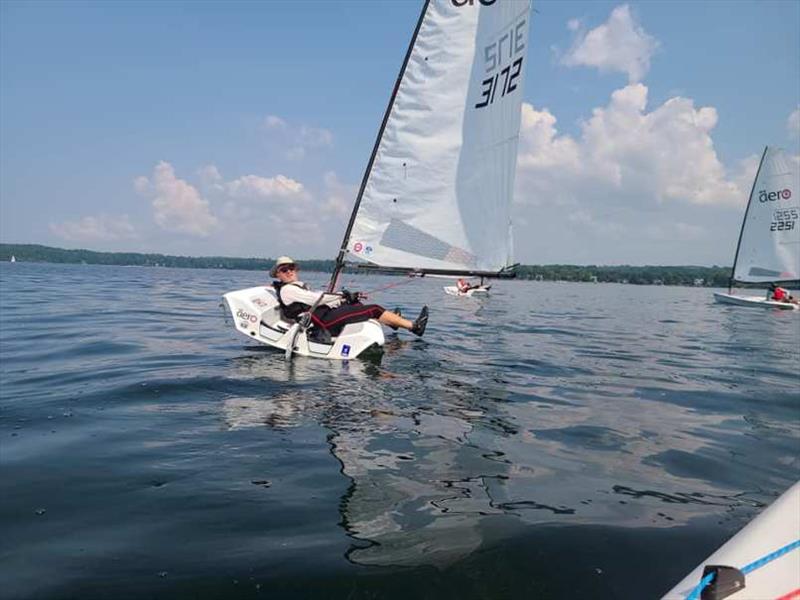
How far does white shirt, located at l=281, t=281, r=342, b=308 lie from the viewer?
395 inches

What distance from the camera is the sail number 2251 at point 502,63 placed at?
10.9m

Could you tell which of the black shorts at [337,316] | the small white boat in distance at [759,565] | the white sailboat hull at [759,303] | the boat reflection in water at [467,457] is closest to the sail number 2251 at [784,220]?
the white sailboat hull at [759,303]

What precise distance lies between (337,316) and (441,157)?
13.0 ft

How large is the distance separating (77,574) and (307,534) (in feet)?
4.11

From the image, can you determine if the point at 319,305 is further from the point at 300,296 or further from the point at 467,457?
the point at 467,457

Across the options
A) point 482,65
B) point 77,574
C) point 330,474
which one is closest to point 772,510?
point 330,474

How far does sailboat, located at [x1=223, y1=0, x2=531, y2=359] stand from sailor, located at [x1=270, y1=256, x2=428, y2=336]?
1.78ft

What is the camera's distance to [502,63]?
11.0m

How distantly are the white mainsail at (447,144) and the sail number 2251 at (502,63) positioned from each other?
0.02 metres

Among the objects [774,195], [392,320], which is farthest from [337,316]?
[774,195]

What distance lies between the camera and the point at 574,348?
42.0 ft

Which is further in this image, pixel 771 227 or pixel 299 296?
pixel 771 227

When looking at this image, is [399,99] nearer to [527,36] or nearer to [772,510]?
[527,36]

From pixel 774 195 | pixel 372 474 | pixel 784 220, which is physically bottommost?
pixel 372 474
